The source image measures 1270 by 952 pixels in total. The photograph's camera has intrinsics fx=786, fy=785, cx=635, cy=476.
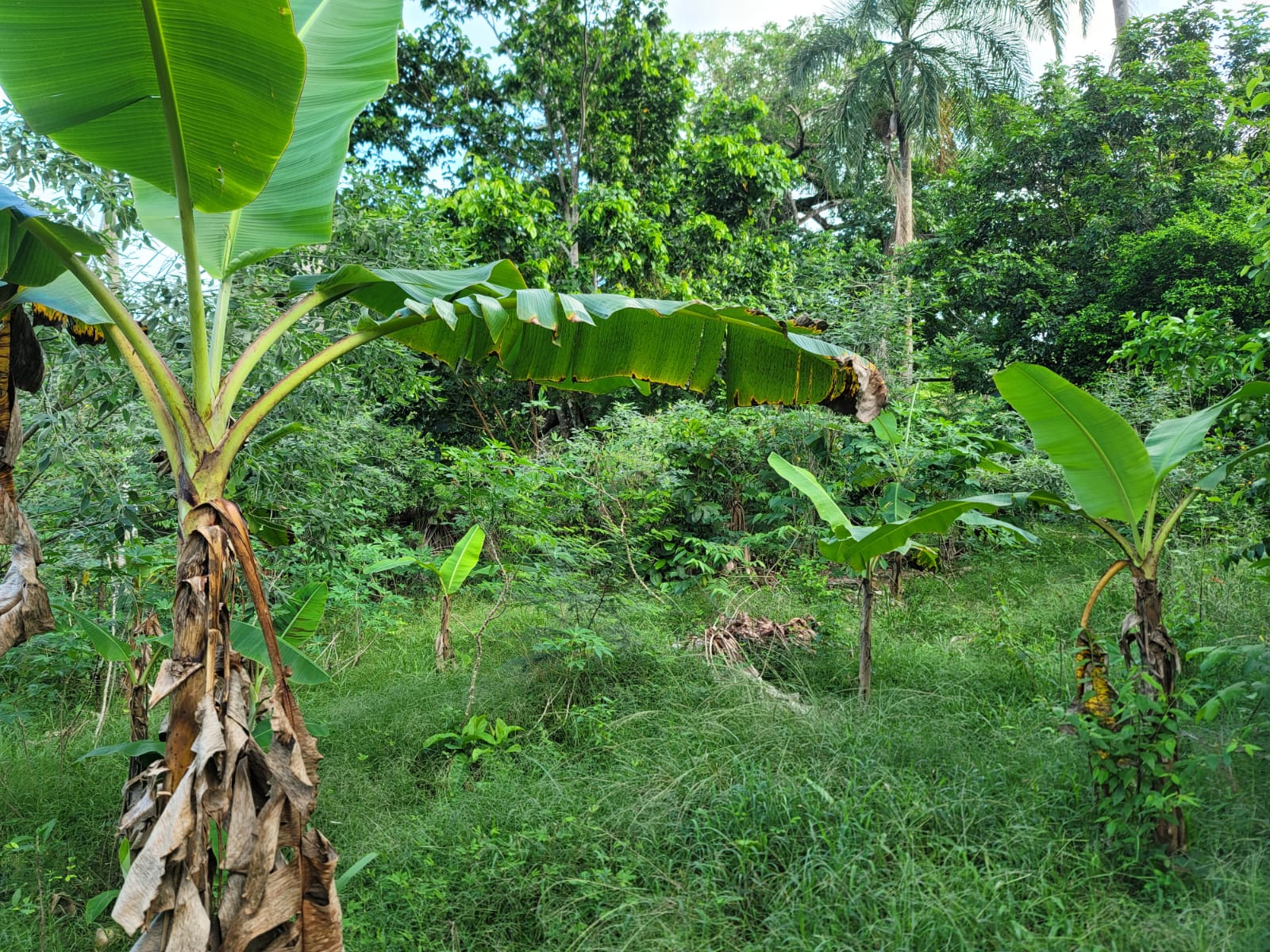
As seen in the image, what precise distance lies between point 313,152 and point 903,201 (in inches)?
548

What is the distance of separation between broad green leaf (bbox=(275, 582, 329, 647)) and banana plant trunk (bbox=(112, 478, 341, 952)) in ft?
4.69

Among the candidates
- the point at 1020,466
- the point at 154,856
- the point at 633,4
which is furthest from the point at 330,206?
the point at 633,4

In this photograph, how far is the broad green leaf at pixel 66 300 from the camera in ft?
8.07

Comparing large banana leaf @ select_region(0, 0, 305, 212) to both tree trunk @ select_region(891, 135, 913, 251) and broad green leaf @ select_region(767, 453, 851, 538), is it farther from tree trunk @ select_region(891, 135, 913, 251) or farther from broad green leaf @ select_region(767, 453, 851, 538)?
tree trunk @ select_region(891, 135, 913, 251)

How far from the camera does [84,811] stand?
11.2 feet

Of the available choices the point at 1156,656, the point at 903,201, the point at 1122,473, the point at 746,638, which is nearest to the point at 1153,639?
the point at 1156,656

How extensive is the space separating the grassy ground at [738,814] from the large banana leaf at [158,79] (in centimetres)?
231

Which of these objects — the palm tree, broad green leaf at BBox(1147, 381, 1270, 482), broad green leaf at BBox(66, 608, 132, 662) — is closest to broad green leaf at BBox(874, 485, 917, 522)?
broad green leaf at BBox(1147, 381, 1270, 482)

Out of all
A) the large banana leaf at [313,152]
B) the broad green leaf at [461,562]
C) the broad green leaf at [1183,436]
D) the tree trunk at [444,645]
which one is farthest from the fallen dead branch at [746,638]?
the large banana leaf at [313,152]

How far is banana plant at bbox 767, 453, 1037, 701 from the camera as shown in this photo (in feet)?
9.81

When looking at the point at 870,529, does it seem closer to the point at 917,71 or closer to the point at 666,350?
the point at 666,350

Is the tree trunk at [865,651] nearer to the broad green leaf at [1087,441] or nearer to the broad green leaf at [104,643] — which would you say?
the broad green leaf at [1087,441]

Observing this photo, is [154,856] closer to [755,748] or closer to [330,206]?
[330,206]

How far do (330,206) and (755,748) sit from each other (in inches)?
105
